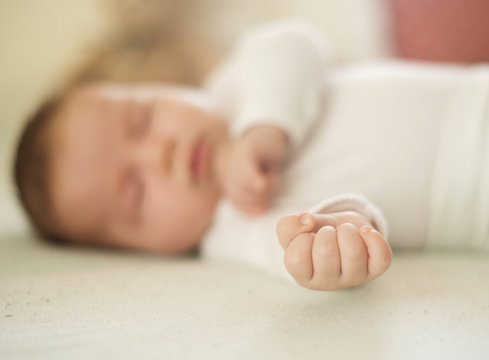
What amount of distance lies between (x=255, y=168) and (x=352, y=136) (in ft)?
0.59

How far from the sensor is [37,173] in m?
0.92

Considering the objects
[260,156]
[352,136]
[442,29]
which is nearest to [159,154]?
[260,156]

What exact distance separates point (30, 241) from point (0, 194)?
31cm

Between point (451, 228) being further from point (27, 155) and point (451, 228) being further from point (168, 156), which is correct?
point (27, 155)

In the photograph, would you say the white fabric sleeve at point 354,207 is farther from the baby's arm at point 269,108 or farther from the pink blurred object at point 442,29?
the pink blurred object at point 442,29

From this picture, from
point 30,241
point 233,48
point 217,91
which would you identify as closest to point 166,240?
point 30,241

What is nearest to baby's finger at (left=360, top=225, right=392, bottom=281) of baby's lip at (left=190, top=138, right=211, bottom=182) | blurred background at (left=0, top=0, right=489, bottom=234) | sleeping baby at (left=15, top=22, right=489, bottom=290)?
sleeping baby at (left=15, top=22, right=489, bottom=290)

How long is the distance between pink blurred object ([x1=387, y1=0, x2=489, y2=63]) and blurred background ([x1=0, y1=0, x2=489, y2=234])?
161mm

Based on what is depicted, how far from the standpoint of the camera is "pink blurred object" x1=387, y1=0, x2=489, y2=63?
3.88ft

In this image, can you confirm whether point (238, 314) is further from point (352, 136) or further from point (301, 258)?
point (352, 136)

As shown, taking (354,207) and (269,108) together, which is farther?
(269,108)

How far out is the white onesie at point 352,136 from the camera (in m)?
0.75

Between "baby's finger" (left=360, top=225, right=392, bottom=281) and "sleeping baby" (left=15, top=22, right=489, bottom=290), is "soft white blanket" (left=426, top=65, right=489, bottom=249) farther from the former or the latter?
"baby's finger" (left=360, top=225, right=392, bottom=281)

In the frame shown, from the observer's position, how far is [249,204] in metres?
0.83
